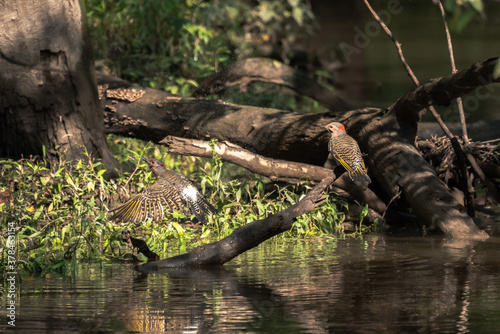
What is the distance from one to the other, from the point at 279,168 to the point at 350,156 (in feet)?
2.82

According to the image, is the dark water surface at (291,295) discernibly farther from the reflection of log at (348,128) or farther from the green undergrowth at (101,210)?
the reflection of log at (348,128)

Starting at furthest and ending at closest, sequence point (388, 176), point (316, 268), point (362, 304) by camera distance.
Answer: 1. point (388, 176)
2. point (316, 268)
3. point (362, 304)

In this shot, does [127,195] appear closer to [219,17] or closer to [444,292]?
[444,292]

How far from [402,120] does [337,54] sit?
12006mm

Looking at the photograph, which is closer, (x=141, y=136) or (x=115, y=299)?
(x=115, y=299)

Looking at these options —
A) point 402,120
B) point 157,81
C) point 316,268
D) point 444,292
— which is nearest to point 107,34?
point 157,81

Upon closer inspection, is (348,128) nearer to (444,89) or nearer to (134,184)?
(444,89)

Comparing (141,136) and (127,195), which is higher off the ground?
(141,136)

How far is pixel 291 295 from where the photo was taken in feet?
17.7

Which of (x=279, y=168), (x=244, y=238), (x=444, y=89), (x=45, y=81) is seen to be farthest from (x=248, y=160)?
(x=45, y=81)

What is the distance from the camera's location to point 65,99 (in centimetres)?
875

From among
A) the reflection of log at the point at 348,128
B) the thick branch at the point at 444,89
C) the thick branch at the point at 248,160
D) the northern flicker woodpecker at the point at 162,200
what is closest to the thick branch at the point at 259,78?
the reflection of log at the point at 348,128

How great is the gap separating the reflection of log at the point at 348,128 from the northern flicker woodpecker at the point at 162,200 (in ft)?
4.81

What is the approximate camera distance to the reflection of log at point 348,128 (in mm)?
7555
